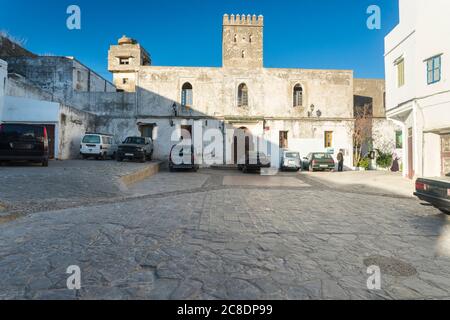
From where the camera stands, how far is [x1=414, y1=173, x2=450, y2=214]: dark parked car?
578cm

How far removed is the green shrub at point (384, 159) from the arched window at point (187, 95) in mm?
16748

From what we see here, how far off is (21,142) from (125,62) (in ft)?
67.8

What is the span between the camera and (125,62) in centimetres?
2994

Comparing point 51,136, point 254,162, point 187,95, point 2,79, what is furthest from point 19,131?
point 187,95

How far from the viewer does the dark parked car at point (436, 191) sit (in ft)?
19.0

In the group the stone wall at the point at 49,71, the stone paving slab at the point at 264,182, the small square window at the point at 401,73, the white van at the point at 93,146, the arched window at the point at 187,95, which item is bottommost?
the stone paving slab at the point at 264,182

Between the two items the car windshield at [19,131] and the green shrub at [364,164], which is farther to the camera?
the green shrub at [364,164]

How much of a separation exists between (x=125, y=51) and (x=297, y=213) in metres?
28.8

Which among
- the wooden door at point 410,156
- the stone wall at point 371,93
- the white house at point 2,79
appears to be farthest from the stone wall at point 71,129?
the stone wall at point 371,93

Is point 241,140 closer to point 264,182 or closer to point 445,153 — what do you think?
point 264,182

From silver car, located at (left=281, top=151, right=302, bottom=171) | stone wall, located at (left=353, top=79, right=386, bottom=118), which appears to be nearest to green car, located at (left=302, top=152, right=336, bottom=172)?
silver car, located at (left=281, top=151, right=302, bottom=171)

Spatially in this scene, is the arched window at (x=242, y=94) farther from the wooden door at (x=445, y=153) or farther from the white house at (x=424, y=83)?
the wooden door at (x=445, y=153)

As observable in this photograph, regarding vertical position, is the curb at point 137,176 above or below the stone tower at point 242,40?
below
